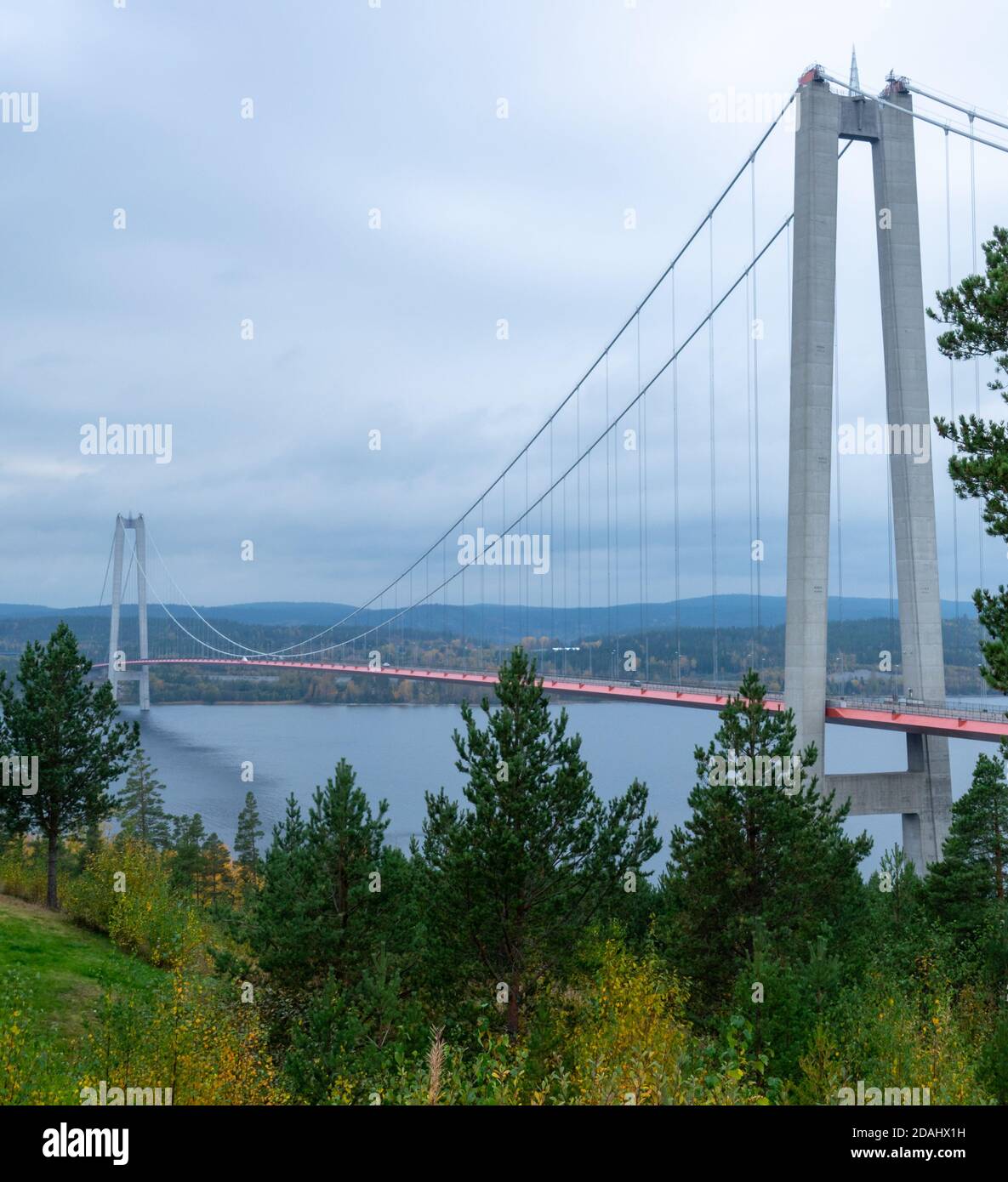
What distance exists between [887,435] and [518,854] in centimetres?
2256

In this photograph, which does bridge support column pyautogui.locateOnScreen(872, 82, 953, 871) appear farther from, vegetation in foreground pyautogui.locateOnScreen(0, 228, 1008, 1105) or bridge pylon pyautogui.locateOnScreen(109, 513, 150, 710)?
bridge pylon pyautogui.locateOnScreen(109, 513, 150, 710)

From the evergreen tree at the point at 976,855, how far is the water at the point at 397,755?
844 cm

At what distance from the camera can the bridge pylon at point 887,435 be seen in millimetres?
30562

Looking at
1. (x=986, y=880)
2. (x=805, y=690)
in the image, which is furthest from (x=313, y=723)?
(x=986, y=880)

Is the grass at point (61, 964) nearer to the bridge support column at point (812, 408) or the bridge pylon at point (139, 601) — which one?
the bridge support column at point (812, 408)

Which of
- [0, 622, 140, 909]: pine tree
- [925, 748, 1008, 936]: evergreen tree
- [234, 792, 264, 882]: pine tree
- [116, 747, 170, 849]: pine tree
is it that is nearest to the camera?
[925, 748, 1008, 936]: evergreen tree

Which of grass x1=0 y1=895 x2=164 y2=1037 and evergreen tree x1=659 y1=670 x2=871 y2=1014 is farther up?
evergreen tree x1=659 y1=670 x2=871 y2=1014

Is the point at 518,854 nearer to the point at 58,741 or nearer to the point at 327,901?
the point at 327,901

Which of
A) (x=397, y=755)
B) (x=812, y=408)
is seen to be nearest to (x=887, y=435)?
(x=812, y=408)

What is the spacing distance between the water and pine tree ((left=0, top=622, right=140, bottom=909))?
13242mm

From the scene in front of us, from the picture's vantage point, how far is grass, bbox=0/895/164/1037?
628 inches

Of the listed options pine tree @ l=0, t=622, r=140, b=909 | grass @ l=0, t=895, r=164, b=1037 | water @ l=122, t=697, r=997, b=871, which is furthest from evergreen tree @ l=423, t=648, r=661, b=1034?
water @ l=122, t=697, r=997, b=871

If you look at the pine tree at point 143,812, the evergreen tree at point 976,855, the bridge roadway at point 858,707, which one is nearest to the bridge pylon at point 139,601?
the pine tree at point 143,812

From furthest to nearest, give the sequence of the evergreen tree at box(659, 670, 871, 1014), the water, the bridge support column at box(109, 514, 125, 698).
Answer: the bridge support column at box(109, 514, 125, 698)
the water
the evergreen tree at box(659, 670, 871, 1014)
